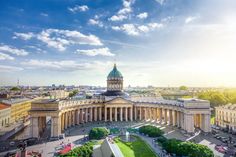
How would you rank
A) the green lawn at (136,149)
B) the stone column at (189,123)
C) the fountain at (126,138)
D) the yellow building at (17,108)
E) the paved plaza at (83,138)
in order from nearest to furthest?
the green lawn at (136,149)
the paved plaza at (83,138)
the fountain at (126,138)
the stone column at (189,123)
the yellow building at (17,108)

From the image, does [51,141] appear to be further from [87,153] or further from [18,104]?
[18,104]

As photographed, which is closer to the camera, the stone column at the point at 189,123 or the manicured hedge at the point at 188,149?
the manicured hedge at the point at 188,149

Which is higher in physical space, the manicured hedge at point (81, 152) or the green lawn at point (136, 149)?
the manicured hedge at point (81, 152)

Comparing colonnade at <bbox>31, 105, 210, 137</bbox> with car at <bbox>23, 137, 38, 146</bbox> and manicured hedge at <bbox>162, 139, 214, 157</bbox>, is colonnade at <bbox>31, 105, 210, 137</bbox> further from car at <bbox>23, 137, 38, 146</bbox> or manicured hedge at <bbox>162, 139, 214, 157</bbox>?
manicured hedge at <bbox>162, 139, 214, 157</bbox>

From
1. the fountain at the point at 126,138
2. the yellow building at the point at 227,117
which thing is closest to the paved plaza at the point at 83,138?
the fountain at the point at 126,138

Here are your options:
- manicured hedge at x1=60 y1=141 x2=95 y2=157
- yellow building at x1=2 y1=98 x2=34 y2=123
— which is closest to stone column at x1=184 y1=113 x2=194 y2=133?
manicured hedge at x1=60 y1=141 x2=95 y2=157

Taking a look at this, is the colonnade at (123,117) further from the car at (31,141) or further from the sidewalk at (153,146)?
the sidewalk at (153,146)

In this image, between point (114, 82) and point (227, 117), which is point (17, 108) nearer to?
point (114, 82)

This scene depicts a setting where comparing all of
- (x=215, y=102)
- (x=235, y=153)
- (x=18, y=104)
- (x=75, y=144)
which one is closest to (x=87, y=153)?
(x=75, y=144)
